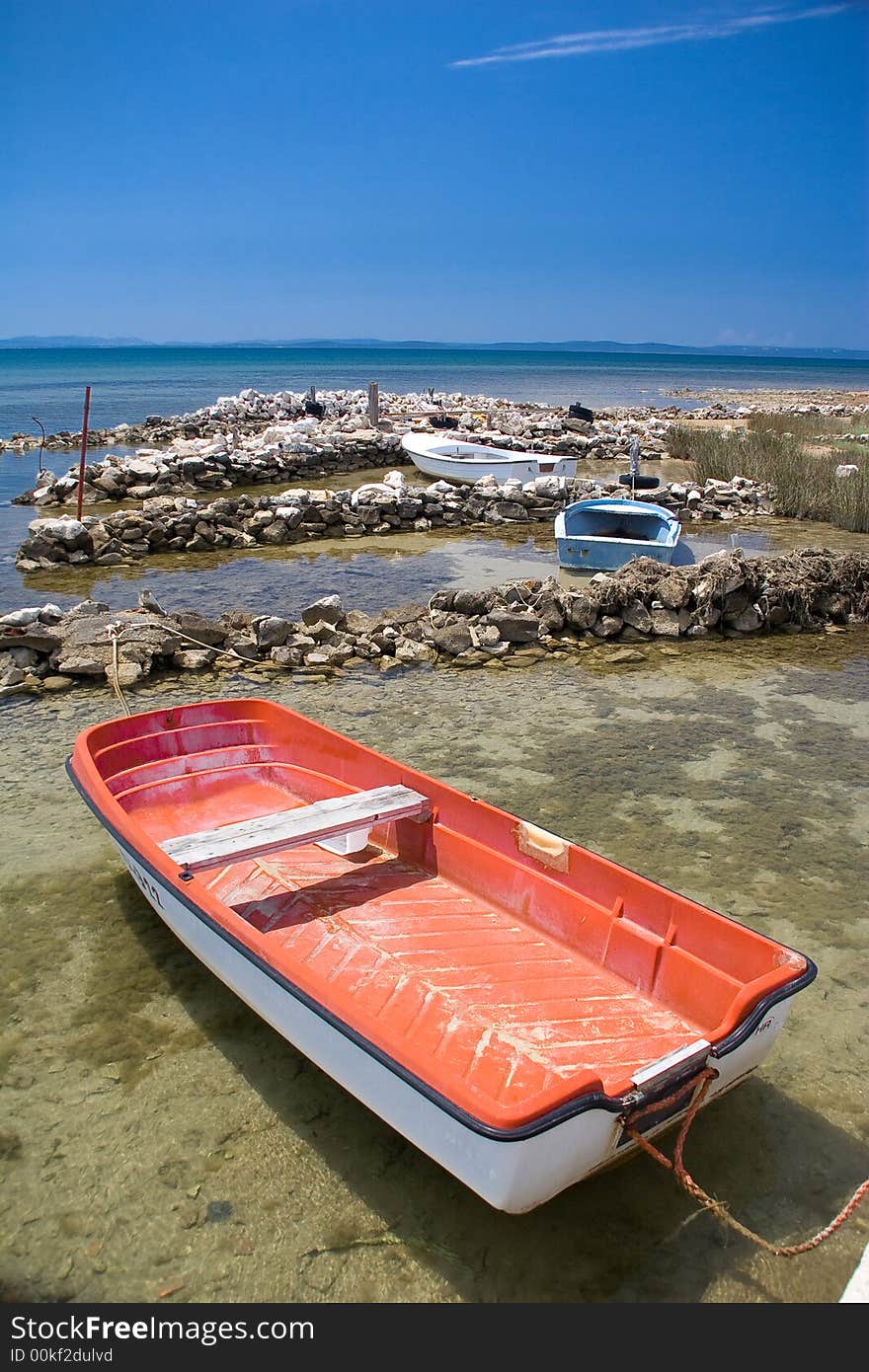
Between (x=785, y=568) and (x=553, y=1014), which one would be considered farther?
(x=785, y=568)

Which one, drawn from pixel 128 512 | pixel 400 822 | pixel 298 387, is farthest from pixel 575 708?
pixel 298 387

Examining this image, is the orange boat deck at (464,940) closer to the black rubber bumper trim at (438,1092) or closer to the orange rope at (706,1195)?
the black rubber bumper trim at (438,1092)

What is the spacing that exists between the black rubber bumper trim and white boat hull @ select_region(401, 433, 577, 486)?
17734 mm

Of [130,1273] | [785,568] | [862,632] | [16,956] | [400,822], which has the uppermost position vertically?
[785,568]

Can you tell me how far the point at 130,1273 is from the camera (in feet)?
10.0

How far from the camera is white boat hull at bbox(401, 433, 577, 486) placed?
839 inches

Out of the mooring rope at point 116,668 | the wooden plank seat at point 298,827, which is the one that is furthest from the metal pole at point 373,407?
the wooden plank seat at point 298,827

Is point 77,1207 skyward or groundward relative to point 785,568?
groundward

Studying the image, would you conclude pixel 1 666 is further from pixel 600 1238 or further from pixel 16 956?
pixel 600 1238

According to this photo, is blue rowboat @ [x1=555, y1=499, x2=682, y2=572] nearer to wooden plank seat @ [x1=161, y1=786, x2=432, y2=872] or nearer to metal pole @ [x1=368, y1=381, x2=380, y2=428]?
wooden plank seat @ [x1=161, y1=786, x2=432, y2=872]

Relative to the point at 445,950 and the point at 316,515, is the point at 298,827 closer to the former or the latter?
the point at 445,950

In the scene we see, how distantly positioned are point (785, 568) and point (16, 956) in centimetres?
1032

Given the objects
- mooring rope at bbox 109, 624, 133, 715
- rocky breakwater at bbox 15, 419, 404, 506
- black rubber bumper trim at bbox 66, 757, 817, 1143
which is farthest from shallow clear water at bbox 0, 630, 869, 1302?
rocky breakwater at bbox 15, 419, 404, 506

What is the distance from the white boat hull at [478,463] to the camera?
21.3 meters
